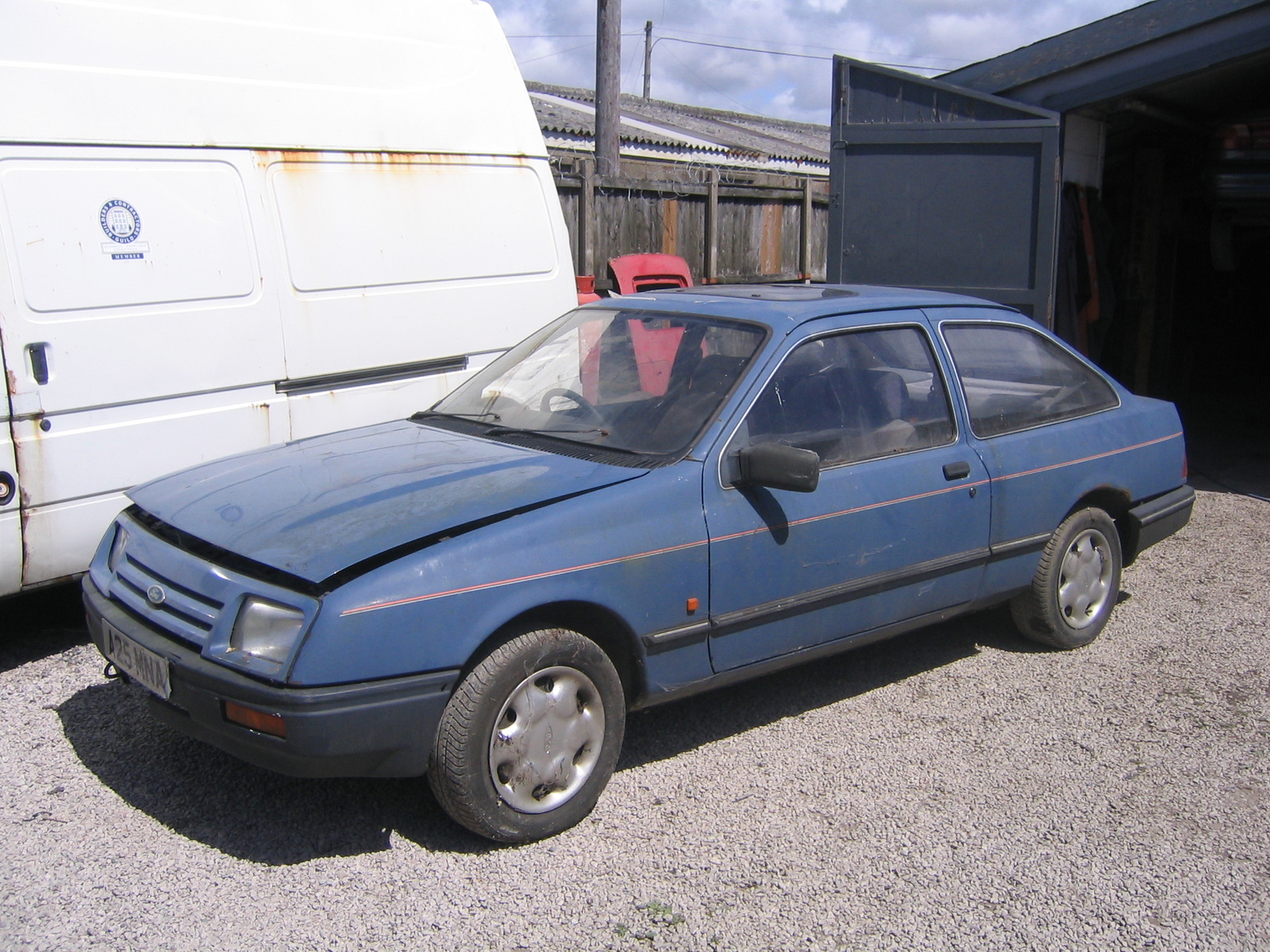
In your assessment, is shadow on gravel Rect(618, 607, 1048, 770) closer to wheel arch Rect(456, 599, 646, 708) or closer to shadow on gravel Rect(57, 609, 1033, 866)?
shadow on gravel Rect(57, 609, 1033, 866)

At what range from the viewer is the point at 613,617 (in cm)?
348

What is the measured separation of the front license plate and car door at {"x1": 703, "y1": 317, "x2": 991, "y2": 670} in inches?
64.9

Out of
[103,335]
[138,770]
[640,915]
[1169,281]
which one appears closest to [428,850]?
[640,915]

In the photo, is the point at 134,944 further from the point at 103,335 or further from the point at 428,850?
the point at 103,335

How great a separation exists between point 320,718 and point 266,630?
0.30 metres

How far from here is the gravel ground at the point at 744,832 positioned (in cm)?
305

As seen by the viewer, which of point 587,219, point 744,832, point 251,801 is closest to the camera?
point 744,832

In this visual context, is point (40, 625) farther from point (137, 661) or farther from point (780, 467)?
point (780, 467)

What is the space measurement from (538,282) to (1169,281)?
7884 millimetres

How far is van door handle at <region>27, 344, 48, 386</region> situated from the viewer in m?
4.40

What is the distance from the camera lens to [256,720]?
3014 millimetres

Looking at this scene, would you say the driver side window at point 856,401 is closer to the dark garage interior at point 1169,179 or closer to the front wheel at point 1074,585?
the front wheel at point 1074,585

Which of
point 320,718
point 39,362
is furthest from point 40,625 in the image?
point 320,718

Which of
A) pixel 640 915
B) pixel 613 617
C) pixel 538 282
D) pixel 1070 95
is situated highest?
pixel 1070 95
